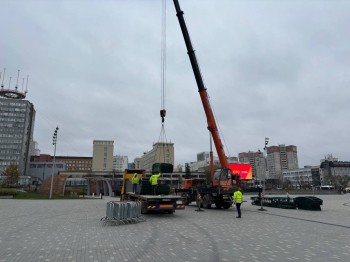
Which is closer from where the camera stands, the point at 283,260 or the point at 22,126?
the point at 283,260

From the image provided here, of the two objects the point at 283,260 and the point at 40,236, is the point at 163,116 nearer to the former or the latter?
the point at 40,236

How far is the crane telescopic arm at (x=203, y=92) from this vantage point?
74.2ft

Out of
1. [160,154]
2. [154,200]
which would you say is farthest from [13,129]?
[154,200]

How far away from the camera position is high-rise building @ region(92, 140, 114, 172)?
153500 mm

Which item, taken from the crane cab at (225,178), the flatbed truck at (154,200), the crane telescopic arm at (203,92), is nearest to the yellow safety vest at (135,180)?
the flatbed truck at (154,200)

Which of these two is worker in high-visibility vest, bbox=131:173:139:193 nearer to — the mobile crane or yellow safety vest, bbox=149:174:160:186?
yellow safety vest, bbox=149:174:160:186

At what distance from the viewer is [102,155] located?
155 m

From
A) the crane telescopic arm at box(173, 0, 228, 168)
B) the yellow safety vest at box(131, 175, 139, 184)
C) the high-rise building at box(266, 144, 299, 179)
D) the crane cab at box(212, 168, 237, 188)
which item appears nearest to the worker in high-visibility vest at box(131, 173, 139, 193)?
the yellow safety vest at box(131, 175, 139, 184)

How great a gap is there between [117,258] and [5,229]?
23.4 feet

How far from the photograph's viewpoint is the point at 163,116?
76.0ft

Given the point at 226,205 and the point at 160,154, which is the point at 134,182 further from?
the point at 160,154

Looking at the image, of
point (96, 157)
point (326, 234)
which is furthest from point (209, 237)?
point (96, 157)

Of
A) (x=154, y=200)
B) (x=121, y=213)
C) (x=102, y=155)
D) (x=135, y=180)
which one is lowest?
(x=121, y=213)

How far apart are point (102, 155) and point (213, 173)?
455ft
